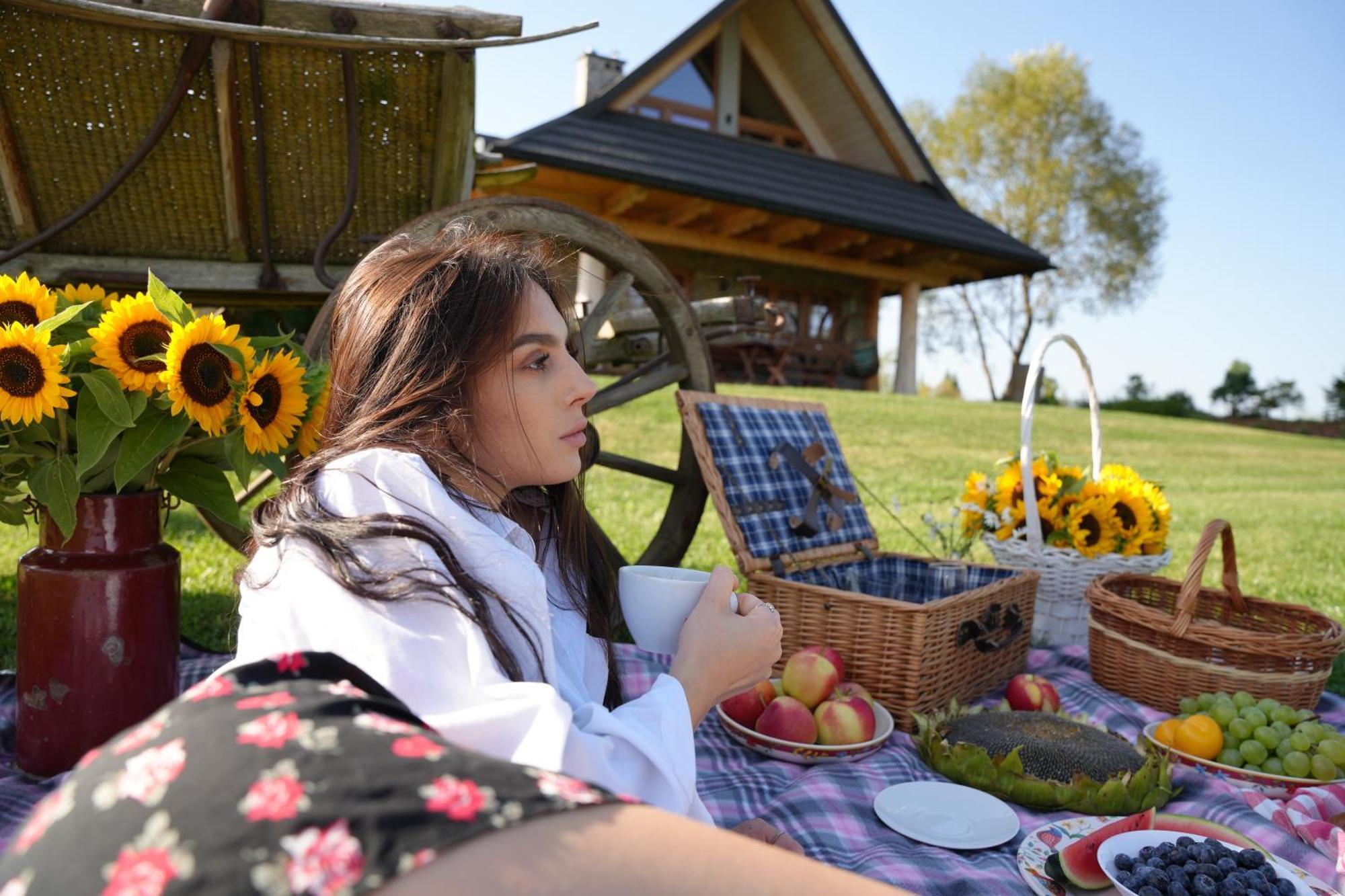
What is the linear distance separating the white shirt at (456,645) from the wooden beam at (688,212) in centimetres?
991

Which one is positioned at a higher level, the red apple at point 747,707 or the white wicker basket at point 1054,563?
the white wicker basket at point 1054,563

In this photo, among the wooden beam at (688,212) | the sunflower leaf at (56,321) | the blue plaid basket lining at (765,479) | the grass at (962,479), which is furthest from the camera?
the wooden beam at (688,212)

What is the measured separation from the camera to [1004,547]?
310cm

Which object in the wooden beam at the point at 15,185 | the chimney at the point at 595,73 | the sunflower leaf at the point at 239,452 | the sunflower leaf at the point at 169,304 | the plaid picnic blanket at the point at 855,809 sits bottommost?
the plaid picnic blanket at the point at 855,809

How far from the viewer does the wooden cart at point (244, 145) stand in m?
2.03

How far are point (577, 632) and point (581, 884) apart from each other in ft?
2.65

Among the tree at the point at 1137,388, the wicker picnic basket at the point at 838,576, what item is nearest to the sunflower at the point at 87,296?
the wicker picnic basket at the point at 838,576

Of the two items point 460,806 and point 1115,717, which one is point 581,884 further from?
point 1115,717

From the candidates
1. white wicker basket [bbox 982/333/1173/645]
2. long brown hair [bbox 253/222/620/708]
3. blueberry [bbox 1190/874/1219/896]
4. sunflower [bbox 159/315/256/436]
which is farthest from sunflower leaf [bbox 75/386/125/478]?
white wicker basket [bbox 982/333/1173/645]

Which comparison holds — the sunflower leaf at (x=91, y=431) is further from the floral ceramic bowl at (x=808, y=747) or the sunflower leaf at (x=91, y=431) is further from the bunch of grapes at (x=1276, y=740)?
the bunch of grapes at (x=1276, y=740)

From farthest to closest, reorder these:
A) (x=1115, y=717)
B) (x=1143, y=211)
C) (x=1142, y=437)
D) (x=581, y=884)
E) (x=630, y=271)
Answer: (x=1143, y=211) < (x=1142, y=437) < (x=630, y=271) < (x=1115, y=717) < (x=581, y=884)

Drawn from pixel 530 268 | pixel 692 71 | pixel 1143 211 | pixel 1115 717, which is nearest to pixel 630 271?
pixel 530 268

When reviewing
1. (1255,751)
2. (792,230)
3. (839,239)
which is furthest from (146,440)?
(839,239)

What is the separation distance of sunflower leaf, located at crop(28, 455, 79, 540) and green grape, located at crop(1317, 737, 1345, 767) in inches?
99.0
